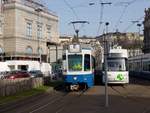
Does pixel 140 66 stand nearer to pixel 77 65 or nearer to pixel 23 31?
pixel 77 65

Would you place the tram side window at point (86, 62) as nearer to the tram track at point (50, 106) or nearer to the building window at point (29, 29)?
the tram track at point (50, 106)

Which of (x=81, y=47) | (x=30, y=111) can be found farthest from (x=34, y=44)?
(x=30, y=111)

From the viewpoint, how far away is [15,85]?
33969 millimetres

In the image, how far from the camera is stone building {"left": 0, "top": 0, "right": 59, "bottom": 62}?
90.2 m

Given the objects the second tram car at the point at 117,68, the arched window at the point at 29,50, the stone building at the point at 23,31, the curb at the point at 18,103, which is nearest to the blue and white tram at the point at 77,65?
the curb at the point at 18,103

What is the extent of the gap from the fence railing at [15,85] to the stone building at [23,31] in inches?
1986

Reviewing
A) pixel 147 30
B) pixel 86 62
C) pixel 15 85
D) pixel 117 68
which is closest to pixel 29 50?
pixel 147 30

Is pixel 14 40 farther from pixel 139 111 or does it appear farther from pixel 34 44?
pixel 139 111

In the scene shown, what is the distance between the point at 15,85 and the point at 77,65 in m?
5.12

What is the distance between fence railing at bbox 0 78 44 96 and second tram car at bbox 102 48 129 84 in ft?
22.0

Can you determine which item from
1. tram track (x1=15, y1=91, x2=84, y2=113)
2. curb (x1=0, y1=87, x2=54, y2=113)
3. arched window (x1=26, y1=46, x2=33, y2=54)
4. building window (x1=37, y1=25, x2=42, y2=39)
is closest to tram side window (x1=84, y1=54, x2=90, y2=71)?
curb (x1=0, y1=87, x2=54, y2=113)

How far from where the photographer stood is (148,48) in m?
113

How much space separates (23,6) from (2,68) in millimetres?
32064

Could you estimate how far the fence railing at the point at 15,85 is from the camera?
3148cm
